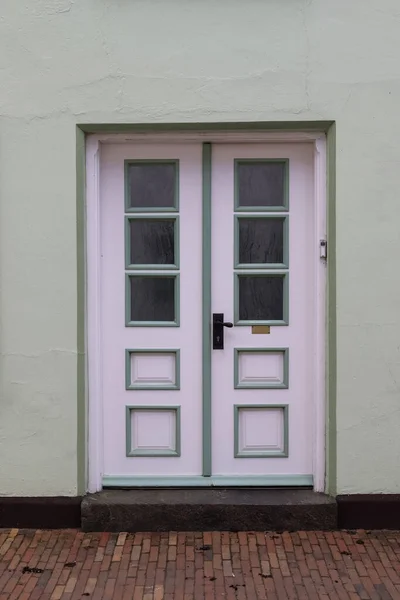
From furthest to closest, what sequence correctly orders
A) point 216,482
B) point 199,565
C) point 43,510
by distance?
point 216,482 → point 43,510 → point 199,565

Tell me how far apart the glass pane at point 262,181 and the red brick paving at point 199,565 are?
7.57 feet

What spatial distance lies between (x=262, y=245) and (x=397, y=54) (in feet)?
5.03

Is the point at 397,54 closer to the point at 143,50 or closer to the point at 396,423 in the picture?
the point at 143,50

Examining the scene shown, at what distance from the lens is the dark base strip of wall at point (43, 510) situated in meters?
4.45

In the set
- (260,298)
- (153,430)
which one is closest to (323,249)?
(260,298)

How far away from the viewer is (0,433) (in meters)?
4.45

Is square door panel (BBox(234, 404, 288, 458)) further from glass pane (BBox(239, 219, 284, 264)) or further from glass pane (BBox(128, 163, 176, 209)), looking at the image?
glass pane (BBox(128, 163, 176, 209))

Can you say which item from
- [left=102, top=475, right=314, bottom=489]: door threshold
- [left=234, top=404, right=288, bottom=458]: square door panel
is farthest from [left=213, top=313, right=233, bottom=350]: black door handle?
[left=102, top=475, right=314, bottom=489]: door threshold

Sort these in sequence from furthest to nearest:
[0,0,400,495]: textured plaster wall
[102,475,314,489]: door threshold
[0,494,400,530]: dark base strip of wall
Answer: [102,475,314,489]: door threshold → [0,494,400,530]: dark base strip of wall → [0,0,400,495]: textured plaster wall

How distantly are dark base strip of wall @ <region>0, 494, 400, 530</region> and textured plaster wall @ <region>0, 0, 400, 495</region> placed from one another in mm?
97

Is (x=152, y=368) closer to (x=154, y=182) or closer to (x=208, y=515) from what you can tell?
(x=208, y=515)

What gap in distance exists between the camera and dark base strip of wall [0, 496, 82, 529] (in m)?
4.45

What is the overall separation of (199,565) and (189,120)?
2.83 meters

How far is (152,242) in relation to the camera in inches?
184
